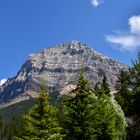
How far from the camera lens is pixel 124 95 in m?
120

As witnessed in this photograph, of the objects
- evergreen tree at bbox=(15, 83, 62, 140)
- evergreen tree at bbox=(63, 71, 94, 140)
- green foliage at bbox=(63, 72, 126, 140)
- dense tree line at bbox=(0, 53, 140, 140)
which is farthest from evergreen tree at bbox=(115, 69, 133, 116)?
evergreen tree at bbox=(15, 83, 62, 140)

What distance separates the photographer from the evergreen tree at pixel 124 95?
111 m

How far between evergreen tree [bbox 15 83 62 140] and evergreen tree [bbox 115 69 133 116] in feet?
190

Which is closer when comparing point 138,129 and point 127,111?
point 138,129

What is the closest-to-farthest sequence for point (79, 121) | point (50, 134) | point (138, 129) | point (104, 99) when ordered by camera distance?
point (50, 134)
point (79, 121)
point (104, 99)
point (138, 129)

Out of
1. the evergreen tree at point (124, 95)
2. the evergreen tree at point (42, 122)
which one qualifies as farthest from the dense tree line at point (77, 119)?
the evergreen tree at point (124, 95)

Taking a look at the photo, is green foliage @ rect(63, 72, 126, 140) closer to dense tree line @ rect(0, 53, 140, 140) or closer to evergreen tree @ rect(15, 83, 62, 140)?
dense tree line @ rect(0, 53, 140, 140)

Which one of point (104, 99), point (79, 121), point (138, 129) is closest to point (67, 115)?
point (79, 121)

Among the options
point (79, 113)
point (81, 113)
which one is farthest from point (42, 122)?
point (79, 113)

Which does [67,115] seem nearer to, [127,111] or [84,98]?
[84,98]

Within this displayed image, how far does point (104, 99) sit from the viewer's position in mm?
80438

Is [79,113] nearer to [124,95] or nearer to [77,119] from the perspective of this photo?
[77,119]

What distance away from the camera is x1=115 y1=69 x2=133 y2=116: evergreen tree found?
111 meters

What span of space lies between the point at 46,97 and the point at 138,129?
40238mm
